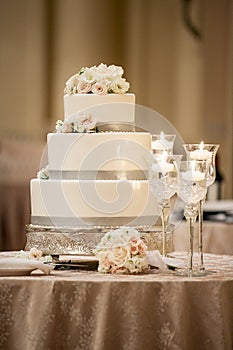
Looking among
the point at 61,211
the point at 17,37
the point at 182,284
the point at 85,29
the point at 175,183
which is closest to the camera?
the point at 182,284

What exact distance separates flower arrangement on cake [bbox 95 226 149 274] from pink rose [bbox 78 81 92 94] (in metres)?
0.60

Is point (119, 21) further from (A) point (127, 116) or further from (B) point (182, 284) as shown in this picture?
(B) point (182, 284)

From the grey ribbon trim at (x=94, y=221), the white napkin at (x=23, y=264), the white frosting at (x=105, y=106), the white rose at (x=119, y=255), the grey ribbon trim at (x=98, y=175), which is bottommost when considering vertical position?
the white napkin at (x=23, y=264)

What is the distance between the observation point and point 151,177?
3088 mm

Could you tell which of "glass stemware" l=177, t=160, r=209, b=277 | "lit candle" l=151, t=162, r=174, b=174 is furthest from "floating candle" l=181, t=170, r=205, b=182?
"lit candle" l=151, t=162, r=174, b=174

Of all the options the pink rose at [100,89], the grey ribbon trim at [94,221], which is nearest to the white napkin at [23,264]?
the grey ribbon trim at [94,221]

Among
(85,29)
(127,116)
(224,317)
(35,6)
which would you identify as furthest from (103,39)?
(224,317)

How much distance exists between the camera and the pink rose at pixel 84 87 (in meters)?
3.38

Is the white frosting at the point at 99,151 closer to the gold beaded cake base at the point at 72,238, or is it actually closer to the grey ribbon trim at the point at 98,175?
the grey ribbon trim at the point at 98,175

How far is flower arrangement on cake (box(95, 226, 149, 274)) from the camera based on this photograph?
2.96m

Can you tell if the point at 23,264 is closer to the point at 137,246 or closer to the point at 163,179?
the point at 137,246

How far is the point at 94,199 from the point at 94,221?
0.07 m

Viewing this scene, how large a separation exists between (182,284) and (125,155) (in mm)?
665

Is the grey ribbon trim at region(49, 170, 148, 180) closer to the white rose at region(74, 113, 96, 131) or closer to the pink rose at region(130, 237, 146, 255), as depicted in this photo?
the white rose at region(74, 113, 96, 131)
